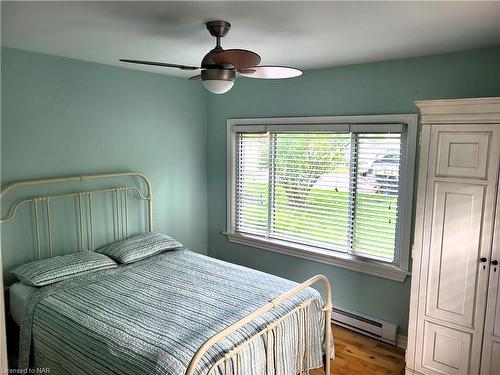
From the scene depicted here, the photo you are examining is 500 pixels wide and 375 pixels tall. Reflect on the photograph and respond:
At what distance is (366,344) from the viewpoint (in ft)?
10.3

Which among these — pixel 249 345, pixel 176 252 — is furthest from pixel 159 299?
pixel 176 252

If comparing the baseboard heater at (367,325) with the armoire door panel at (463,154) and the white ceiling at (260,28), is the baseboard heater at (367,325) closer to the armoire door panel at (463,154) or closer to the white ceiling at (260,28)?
the armoire door panel at (463,154)

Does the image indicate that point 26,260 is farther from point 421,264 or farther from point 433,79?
point 433,79

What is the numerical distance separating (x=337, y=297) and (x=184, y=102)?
2509mm

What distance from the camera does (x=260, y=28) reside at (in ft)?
7.11

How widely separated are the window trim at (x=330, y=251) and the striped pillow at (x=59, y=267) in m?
1.52

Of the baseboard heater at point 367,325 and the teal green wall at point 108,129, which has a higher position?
the teal green wall at point 108,129

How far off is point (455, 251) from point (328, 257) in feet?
4.13

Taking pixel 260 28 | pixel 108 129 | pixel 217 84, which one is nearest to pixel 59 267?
pixel 108 129

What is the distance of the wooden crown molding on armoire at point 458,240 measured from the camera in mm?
2201

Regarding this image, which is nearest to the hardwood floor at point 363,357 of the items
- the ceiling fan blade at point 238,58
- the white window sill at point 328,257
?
the white window sill at point 328,257

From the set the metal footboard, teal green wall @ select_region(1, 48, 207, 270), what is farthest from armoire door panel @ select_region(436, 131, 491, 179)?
teal green wall @ select_region(1, 48, 207, 270)

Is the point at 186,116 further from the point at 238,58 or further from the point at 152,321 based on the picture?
the point at 152,321

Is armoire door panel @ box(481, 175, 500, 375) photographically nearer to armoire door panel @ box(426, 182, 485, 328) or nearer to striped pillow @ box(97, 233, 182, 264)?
armoire door panel @ box(426, 182, 485, 328)
